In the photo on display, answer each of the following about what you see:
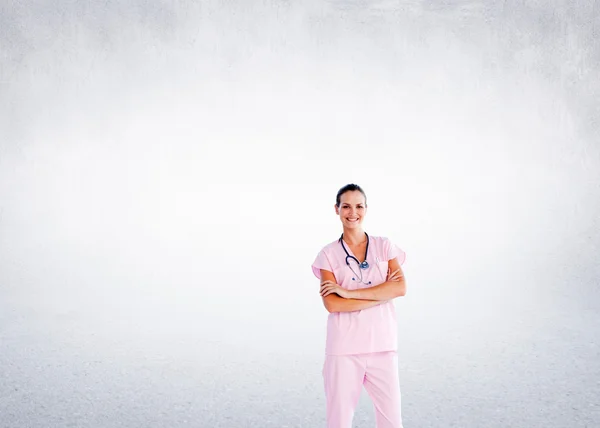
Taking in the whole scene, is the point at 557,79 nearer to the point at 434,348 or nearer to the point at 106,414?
the point at 434,348

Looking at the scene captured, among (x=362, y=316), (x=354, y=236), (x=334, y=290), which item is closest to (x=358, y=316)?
(x=362, y=316)

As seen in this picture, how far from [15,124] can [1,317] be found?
12.8ft

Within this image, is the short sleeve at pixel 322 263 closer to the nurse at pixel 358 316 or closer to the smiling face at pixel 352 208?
the nurse at pixel 358 316

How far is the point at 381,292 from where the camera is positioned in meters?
1.77

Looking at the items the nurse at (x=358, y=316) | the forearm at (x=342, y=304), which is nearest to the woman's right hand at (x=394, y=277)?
the nurse at (x=358, y=316)

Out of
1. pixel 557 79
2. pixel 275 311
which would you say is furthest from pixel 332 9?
pixel 275 311

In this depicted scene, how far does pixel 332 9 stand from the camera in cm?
880

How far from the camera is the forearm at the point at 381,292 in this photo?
1745 millimetres

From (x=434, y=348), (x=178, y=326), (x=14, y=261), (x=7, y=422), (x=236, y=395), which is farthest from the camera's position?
(x=14, y=261)

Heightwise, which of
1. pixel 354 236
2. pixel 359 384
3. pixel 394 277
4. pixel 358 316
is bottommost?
pixel 359 384

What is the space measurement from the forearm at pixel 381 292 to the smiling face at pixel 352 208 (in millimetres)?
189

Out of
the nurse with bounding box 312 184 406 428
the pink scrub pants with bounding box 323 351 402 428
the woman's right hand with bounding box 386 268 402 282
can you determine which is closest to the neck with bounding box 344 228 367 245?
the nurse with bounding box 312 184 406 428

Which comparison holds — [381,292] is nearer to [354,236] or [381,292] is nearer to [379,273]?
[379,273]

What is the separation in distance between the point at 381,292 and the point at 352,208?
256mm
